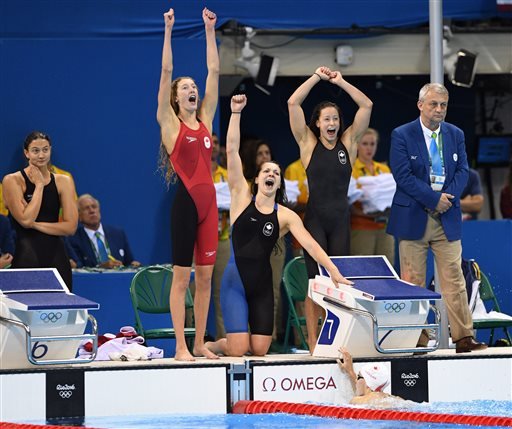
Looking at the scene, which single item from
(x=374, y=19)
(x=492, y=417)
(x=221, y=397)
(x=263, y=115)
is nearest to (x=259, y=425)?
(x=221, y=397)

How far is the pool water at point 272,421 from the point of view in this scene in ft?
22.8

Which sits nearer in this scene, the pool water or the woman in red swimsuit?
the pool water

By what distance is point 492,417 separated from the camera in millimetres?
6938

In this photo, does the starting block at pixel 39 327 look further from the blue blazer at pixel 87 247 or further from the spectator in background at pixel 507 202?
the spectator in background at pixel 507 202

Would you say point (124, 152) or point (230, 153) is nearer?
point (230, 153)

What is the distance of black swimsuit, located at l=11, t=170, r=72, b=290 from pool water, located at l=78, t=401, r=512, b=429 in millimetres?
1433

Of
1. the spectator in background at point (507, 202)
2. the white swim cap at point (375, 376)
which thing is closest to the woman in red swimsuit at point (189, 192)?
the white swim cap at point (375, 376)

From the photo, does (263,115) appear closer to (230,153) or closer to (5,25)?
(5,25)

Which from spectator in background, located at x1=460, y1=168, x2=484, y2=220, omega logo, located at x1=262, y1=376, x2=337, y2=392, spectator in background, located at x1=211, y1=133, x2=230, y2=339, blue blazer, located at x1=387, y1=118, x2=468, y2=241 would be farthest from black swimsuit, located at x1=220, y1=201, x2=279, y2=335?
spectator in background, located at x1=460, y1=168, x2=484, y2=220

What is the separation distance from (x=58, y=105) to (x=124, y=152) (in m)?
0.70

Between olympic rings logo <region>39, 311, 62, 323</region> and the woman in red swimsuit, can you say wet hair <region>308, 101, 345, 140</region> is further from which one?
olympic rings logo <region>39, 311, 62, 323</region>

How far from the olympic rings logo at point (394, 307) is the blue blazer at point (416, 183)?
0.67 m

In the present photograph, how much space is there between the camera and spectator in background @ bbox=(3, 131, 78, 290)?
8.22m

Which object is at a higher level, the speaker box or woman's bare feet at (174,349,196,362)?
the speaker box
